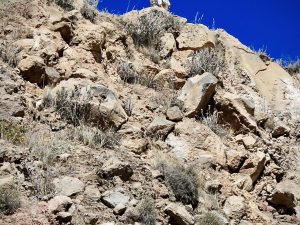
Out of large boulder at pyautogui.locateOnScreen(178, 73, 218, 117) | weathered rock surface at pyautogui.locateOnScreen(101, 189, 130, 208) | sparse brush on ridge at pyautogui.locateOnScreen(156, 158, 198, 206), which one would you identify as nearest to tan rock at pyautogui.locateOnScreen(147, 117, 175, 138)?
large boulder at pyautogui.locateOnScreen(178, 73, 218, 117)

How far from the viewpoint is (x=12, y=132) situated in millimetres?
5398

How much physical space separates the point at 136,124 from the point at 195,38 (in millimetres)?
3359

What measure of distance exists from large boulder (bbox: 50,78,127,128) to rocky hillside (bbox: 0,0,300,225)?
0.02 meters

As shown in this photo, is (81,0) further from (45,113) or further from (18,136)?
(18,136)

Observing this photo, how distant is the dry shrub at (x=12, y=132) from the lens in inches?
209

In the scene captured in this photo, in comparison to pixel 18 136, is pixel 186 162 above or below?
above

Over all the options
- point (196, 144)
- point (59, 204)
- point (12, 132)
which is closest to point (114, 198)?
point (59, 204)

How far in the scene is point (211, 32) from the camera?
388 inches

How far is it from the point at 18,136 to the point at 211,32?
225 inches

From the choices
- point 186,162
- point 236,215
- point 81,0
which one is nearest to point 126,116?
point 186,162

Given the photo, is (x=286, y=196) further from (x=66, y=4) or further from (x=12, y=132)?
(x=66, y=4)

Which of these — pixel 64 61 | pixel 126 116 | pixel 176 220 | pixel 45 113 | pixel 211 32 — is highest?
pixel 211 32

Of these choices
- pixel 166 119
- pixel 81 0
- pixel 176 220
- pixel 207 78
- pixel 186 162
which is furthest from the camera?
pixel 81 0

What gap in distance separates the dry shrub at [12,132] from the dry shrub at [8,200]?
0.98 meters
